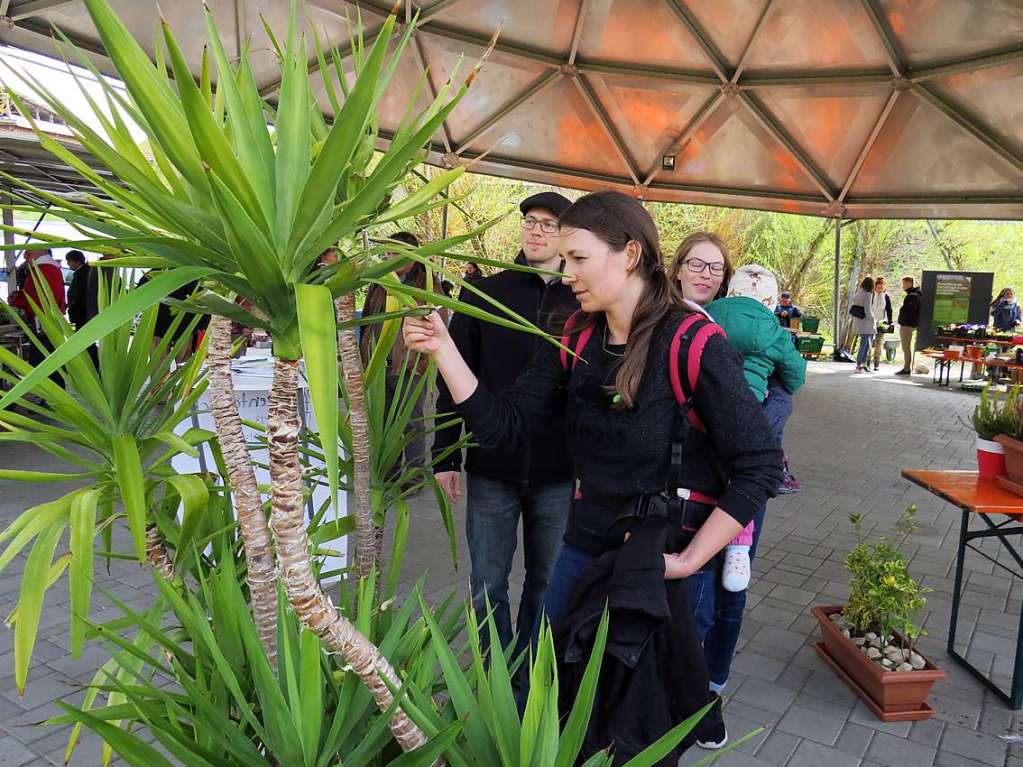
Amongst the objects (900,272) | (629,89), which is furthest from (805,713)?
(900,272)

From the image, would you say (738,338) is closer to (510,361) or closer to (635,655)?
(510,361)

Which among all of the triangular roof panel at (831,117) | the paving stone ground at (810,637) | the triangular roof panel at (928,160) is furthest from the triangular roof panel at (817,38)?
the paving stone ground at (810,637)

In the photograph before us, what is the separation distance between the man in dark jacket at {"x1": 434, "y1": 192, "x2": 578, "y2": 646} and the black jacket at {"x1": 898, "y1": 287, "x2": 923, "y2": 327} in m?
16.4

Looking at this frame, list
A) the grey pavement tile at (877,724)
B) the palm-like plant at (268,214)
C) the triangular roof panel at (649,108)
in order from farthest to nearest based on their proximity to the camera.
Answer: the triangular roof panel at (649,108) < the grey pavement tile at (877,724) < the palm-like plant at (268,214)

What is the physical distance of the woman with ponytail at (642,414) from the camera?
6.47 ft

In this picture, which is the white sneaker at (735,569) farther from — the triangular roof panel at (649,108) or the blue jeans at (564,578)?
the triangular roof panel at (649,108)

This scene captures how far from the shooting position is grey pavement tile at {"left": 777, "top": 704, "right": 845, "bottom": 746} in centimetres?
310

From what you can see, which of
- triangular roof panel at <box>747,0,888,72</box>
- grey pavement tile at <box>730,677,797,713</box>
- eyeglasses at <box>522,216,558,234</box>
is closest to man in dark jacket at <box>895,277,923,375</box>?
triangular roof panel at <box>747,0,888,72</box>

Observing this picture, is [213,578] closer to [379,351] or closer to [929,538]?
[379,351]

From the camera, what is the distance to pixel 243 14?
7.14 m

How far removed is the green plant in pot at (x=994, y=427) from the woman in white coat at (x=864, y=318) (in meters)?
14.2

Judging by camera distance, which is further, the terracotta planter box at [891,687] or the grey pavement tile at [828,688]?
the grey pavement tile at [828,688]

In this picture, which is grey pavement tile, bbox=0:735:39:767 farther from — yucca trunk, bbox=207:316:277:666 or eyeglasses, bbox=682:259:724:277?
eyeglasses, bbox=682:259:724:277

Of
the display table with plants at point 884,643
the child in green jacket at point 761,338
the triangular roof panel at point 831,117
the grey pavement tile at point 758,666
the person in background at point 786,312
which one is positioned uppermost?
the triangular roof panel at point 831,117
